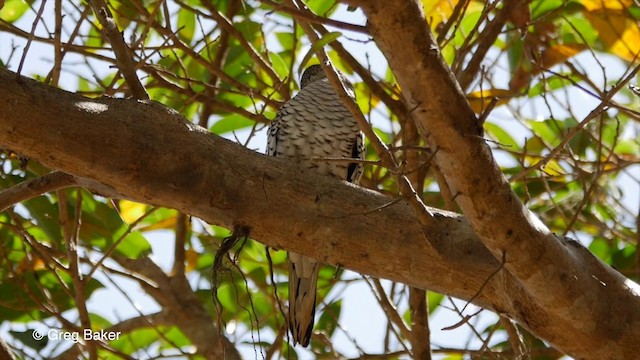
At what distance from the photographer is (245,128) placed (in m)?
3.85

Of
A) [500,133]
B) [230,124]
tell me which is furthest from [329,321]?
[500,133]

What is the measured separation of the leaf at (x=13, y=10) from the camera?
3684mm

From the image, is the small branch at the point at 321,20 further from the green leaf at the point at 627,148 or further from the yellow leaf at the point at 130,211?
the green leaf at the point at 627,148

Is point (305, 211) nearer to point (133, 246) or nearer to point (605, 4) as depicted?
point (133, 246)

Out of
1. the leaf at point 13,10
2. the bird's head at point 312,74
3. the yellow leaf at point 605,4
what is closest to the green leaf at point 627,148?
the yellow leaf at point 605,4

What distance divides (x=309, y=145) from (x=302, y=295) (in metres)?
0.62

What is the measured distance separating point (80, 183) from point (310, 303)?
4.41 ft

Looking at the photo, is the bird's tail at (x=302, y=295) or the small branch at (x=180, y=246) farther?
the small branch at (x=180, y=246)

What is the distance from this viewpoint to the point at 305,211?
227 centimetres

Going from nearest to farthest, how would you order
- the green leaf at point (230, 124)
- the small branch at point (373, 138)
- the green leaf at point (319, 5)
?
the small branch at point (373, 138) < the green leaf at point (319, 5) < the green leaf at point (230, 124)

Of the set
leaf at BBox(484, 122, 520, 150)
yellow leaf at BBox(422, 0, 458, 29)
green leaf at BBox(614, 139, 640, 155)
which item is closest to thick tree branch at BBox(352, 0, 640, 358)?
leaf at BBox(484, 122, 520, 150)

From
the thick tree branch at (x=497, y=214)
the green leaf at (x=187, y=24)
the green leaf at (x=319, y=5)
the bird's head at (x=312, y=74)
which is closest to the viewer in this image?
the thick tree branch at (x=497, y=214)

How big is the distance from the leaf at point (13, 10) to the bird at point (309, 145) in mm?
1176

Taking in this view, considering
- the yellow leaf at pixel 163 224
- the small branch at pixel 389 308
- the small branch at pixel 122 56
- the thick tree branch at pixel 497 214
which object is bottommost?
the thick tree branch at pixel 497 214
